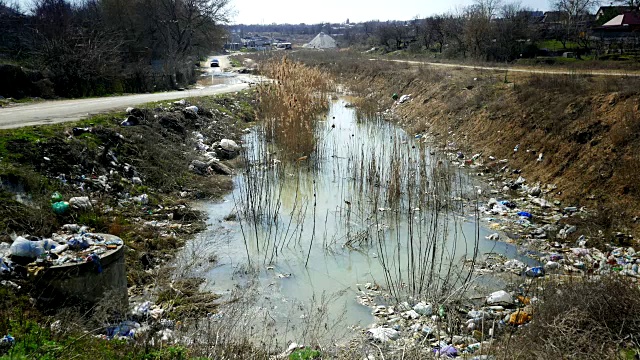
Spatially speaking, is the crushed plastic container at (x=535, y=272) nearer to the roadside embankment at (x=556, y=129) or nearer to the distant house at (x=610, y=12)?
the roadside embankment at (x=556, y=129)

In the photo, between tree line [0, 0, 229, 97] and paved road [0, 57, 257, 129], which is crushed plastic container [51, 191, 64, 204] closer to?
paved road [0, 57, 257, 129]

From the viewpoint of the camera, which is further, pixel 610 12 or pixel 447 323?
pixel 610 12

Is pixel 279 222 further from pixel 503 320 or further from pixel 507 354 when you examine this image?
pixel 507 354

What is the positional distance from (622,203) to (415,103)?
12.1 meters

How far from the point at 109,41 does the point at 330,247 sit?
16972 mm

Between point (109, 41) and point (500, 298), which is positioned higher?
point (109, 41)

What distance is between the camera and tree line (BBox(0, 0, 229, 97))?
57.4 ft

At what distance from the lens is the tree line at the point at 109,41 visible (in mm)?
17484

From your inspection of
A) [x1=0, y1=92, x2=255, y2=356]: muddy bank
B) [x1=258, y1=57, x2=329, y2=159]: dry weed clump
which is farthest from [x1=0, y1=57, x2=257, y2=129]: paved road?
[x1=258, y1=57, x2=329, y2=159]: dry weed clump

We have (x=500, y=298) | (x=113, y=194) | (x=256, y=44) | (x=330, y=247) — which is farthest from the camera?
(x=256, y=44)

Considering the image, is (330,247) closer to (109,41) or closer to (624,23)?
(109,41)

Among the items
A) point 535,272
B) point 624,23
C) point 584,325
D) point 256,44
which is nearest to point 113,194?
point 535,272

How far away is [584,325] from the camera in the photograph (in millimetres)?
4465

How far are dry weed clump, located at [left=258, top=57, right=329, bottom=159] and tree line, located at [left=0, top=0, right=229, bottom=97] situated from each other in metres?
7.31
